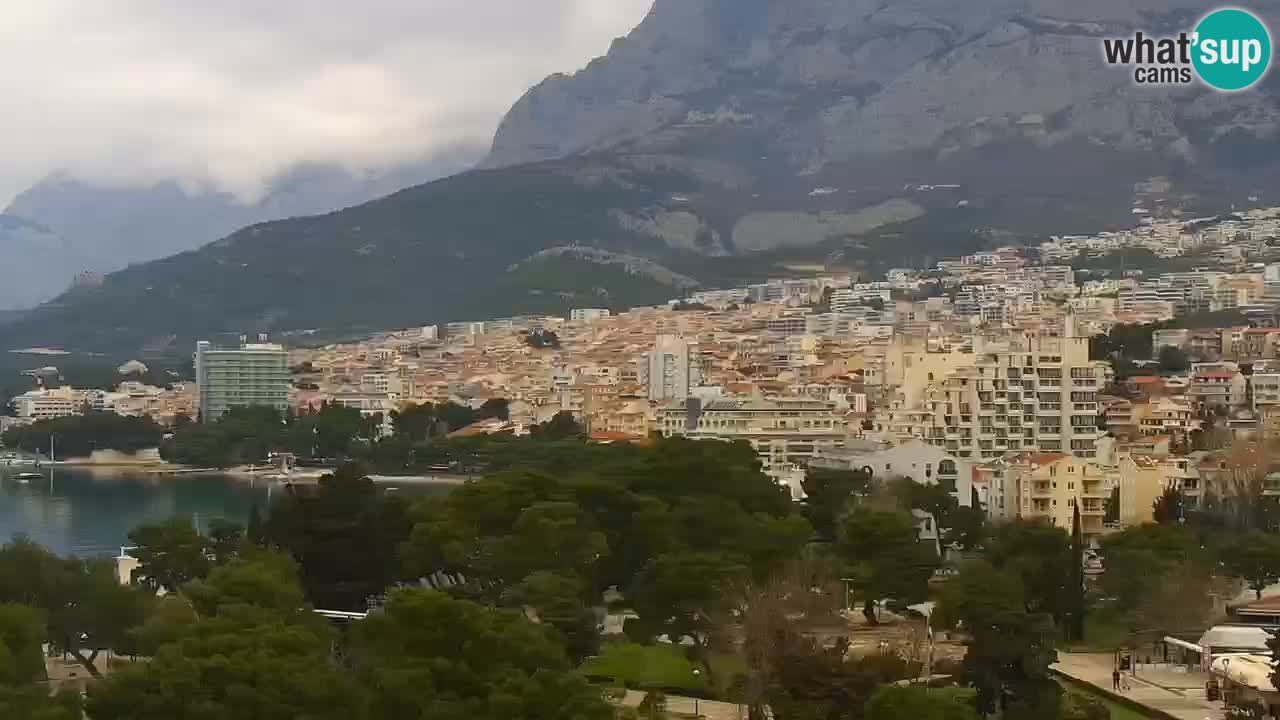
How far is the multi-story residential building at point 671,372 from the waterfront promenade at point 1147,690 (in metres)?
25.2

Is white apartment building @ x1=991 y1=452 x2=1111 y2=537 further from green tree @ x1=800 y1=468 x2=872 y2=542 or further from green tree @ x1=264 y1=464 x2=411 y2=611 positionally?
green tree @ x1=264 y1=464 x2=411 y2=611

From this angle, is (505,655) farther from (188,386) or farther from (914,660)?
(188,386)

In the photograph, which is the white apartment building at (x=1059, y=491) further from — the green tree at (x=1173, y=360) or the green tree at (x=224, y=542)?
the green tree at (x=1173, y=360)

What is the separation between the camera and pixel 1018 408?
2481cm

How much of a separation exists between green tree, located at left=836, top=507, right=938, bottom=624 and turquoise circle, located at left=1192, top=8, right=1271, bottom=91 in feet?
89.4

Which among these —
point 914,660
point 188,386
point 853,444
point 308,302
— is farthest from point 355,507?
point 308,302

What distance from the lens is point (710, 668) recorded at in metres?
13.0

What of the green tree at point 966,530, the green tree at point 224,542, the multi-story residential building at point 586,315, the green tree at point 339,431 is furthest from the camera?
the multi-story residential building at point 586,315

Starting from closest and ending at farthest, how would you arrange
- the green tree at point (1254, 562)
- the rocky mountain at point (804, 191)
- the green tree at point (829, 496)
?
1. the green tree at point (1254, 562)
2. the green tree at point (829, 496)
3. the rocky mountain at point (804, 191)

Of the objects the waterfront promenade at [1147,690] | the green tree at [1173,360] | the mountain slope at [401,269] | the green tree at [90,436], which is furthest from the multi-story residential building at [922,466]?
the mountain slope at [401,269]

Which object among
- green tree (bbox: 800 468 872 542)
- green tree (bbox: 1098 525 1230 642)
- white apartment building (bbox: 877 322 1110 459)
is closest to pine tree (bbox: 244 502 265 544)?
green tree (bbox: 800 468 872 542)

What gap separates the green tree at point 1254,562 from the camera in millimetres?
16047

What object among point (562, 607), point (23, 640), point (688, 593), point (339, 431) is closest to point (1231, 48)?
point (339, 431)

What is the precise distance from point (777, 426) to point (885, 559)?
15.0 m
